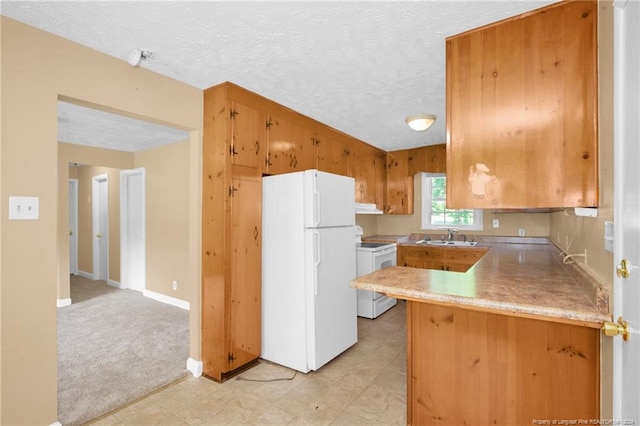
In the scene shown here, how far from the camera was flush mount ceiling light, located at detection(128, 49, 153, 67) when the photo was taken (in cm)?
194

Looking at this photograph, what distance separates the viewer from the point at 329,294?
2.66m

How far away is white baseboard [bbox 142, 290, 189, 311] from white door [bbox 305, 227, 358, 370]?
242 centimetres

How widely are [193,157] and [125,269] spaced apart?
3.70 metres

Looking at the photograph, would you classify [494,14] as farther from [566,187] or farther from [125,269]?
[125,269]

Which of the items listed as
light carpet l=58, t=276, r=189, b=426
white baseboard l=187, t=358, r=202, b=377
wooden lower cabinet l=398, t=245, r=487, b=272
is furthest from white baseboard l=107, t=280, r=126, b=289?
wooden lower cabinet l=398, t=245, r=487, b=272

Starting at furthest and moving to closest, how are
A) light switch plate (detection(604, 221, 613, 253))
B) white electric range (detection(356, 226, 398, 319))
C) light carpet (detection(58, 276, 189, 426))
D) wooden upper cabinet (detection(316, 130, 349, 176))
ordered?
white electric range (detection(356, 226, 398, 319)) < wooden upper cabinet (detection(316, 130, 349, 176)) < light carpet (detection(58, 276, 189, 426)) < light switch plate (detection(604, 221, 613, 253))

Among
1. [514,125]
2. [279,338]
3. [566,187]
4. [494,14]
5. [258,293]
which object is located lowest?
[279,338]

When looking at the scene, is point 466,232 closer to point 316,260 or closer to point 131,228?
point 316,260

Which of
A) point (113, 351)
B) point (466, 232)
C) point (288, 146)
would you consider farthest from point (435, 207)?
point (113, 351)

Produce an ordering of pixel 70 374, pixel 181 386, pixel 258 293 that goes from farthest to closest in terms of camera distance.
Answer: pixel 258 293, pixel 70 374, pixel 181 386

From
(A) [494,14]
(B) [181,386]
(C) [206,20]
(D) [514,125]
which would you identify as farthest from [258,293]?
(A) [494,14]

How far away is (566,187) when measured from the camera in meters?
1.39

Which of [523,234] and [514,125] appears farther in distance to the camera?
[523,234]

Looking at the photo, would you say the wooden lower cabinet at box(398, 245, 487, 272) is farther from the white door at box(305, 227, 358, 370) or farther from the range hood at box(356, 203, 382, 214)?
the white door at box(305, 227, 358, 370)
